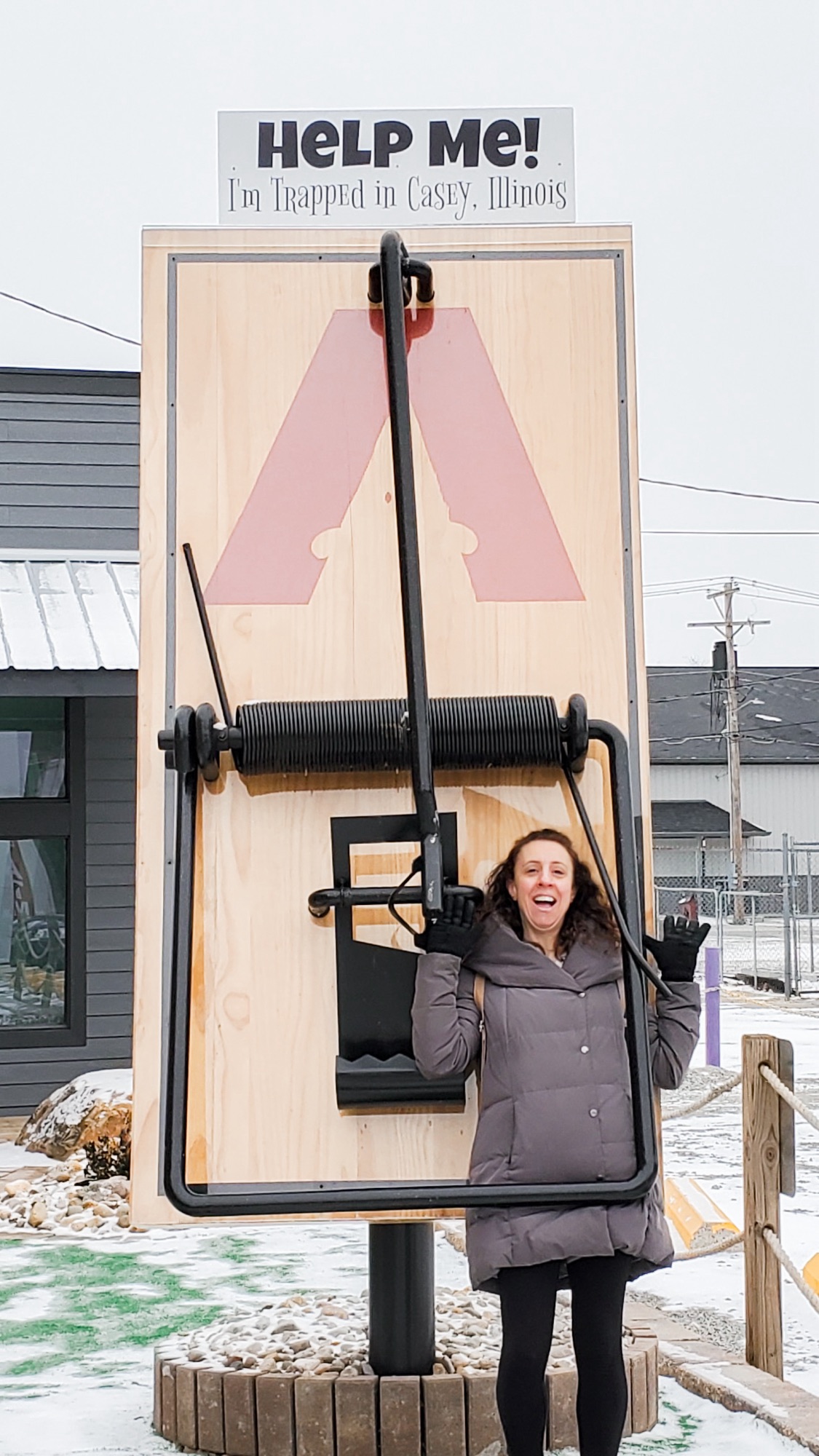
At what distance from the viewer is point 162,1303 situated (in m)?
5.32

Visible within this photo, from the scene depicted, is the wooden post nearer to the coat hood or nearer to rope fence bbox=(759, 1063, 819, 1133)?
rope fence bbox=(759, 1063, 819, 1133)

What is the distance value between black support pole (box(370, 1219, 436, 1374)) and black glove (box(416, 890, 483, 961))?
1085 mm

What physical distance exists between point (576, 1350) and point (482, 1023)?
2.17ft

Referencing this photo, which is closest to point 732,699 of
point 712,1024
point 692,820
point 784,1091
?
point 692,820

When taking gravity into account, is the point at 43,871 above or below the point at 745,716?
below

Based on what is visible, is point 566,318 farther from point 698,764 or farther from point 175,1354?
point 698,764

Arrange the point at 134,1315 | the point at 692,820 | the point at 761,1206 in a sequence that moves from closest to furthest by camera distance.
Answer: the point at 761,1206 < the point at 134,1315 < the point at 692,820

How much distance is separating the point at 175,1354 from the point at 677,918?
73.4 inches

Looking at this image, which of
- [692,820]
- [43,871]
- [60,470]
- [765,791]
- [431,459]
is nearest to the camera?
[431,459]

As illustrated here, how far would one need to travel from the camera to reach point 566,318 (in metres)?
3.06

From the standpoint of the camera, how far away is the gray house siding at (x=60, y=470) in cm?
898

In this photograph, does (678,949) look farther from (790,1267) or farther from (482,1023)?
(790,1267)

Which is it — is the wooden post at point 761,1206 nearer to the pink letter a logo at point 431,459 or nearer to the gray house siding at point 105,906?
the pink letter a logo at point 431,459

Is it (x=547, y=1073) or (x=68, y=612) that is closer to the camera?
(x=547, y=1073)
